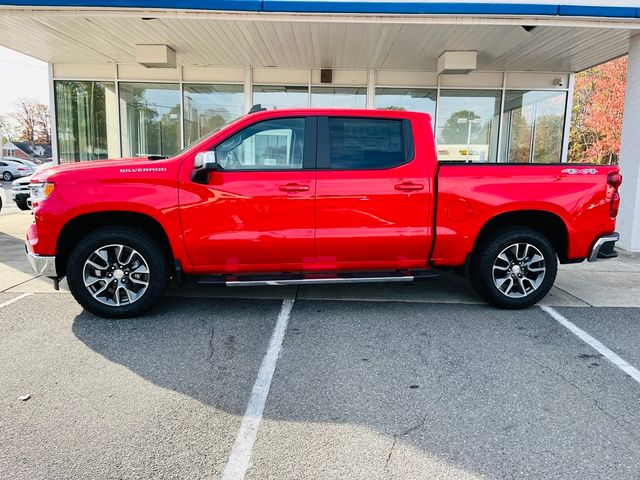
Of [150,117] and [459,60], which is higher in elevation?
[459,60]

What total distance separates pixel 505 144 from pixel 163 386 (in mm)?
11282

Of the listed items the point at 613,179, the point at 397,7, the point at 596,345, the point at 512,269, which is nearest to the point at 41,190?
the point at 512,269

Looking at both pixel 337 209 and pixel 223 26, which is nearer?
pixel 337 209

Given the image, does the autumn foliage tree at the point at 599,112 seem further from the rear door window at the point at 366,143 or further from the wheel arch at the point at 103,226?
the wheel arch at the point at 103,226

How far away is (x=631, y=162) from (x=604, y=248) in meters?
4.33

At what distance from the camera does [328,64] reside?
11578 millimetres

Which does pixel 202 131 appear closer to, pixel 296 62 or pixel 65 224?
pixel 296 62

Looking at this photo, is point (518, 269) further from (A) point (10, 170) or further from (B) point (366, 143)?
(A) point (10, 170)

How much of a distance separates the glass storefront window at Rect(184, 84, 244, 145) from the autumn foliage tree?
21.0m

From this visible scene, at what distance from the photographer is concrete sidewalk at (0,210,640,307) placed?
5746 millimetres

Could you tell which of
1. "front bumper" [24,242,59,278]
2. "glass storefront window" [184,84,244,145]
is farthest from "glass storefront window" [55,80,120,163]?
"front bumper" [24,242,59,278]

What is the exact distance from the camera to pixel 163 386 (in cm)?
355

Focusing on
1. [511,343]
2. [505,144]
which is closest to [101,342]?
[511,343]

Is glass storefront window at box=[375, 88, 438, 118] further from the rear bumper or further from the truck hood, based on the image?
the truck hood
